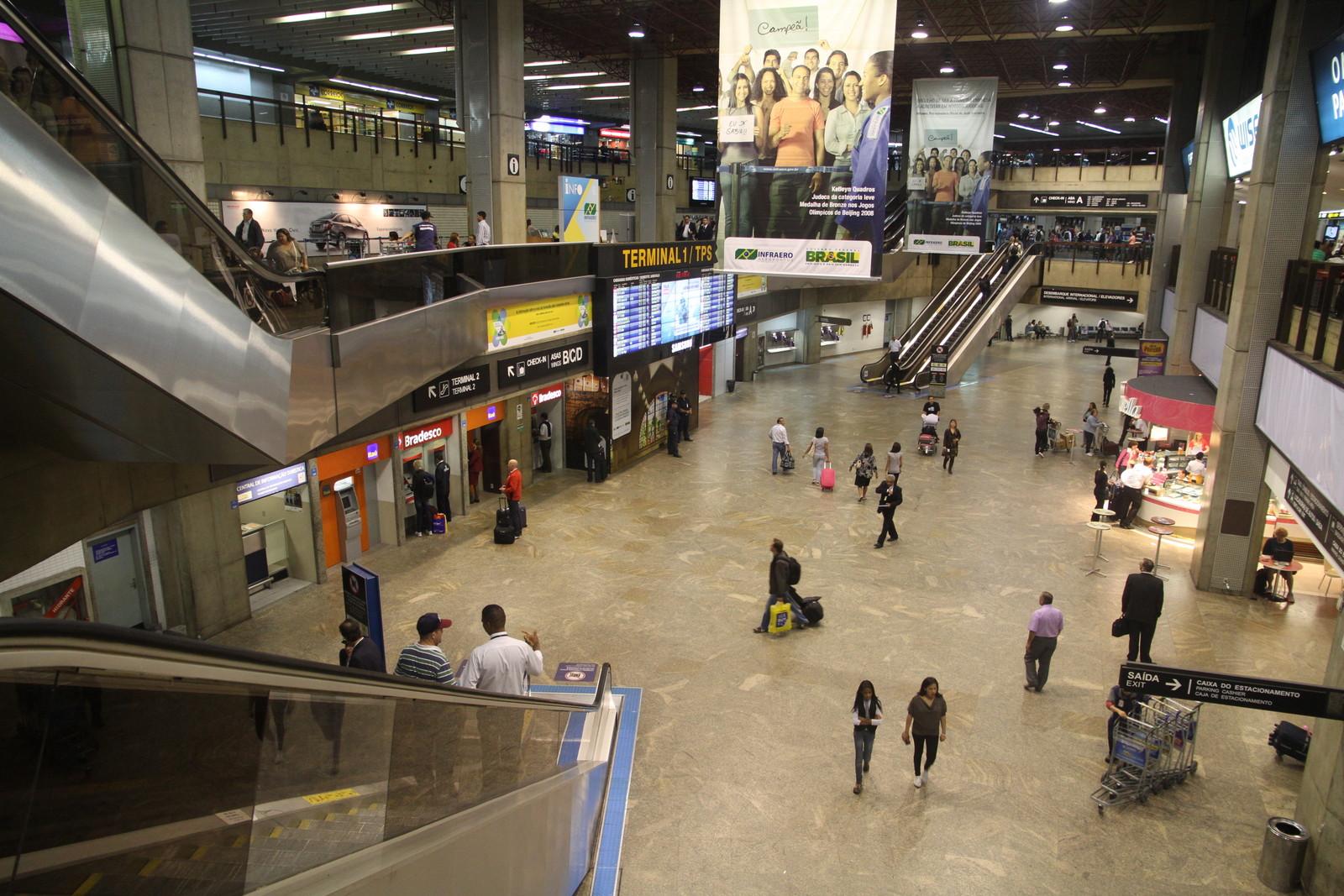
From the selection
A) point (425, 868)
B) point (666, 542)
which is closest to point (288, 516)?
point (666, 542)

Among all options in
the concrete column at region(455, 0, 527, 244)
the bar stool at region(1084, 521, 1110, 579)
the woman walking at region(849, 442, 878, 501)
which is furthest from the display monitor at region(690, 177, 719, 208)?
the bar stool at region(1084, 521, 1110, 579)

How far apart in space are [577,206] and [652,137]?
8.40 m

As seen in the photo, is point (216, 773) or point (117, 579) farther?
point (117, 579)

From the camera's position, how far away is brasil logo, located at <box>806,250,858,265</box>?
9867 millimetres

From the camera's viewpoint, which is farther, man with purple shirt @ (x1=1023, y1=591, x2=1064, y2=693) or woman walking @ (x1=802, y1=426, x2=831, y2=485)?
woman walking @ (x1=802, y1=426, x2=831, y2=485)

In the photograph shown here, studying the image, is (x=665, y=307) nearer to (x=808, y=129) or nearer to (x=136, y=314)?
(x=808, y=129)

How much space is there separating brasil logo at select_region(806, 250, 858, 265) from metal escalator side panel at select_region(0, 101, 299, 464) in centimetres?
675

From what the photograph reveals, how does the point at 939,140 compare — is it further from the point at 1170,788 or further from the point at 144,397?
the point at 144,397

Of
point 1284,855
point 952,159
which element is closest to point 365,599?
point 1284,855

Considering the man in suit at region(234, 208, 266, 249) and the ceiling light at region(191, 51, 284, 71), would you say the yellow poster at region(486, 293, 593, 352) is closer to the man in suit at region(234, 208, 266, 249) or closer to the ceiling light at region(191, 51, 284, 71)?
the man in suit at region(234, 208, 266, 249)

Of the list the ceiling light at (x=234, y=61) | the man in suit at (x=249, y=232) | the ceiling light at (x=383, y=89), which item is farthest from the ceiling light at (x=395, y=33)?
the man in suit at (x=249, y=232)

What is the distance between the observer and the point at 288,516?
38.3ft

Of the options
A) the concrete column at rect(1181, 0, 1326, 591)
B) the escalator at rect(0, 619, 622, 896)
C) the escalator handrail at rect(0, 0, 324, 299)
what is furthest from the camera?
the concrete column at rect(1181, 0, 1326, 591)

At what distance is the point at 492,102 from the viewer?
14.9 meters
